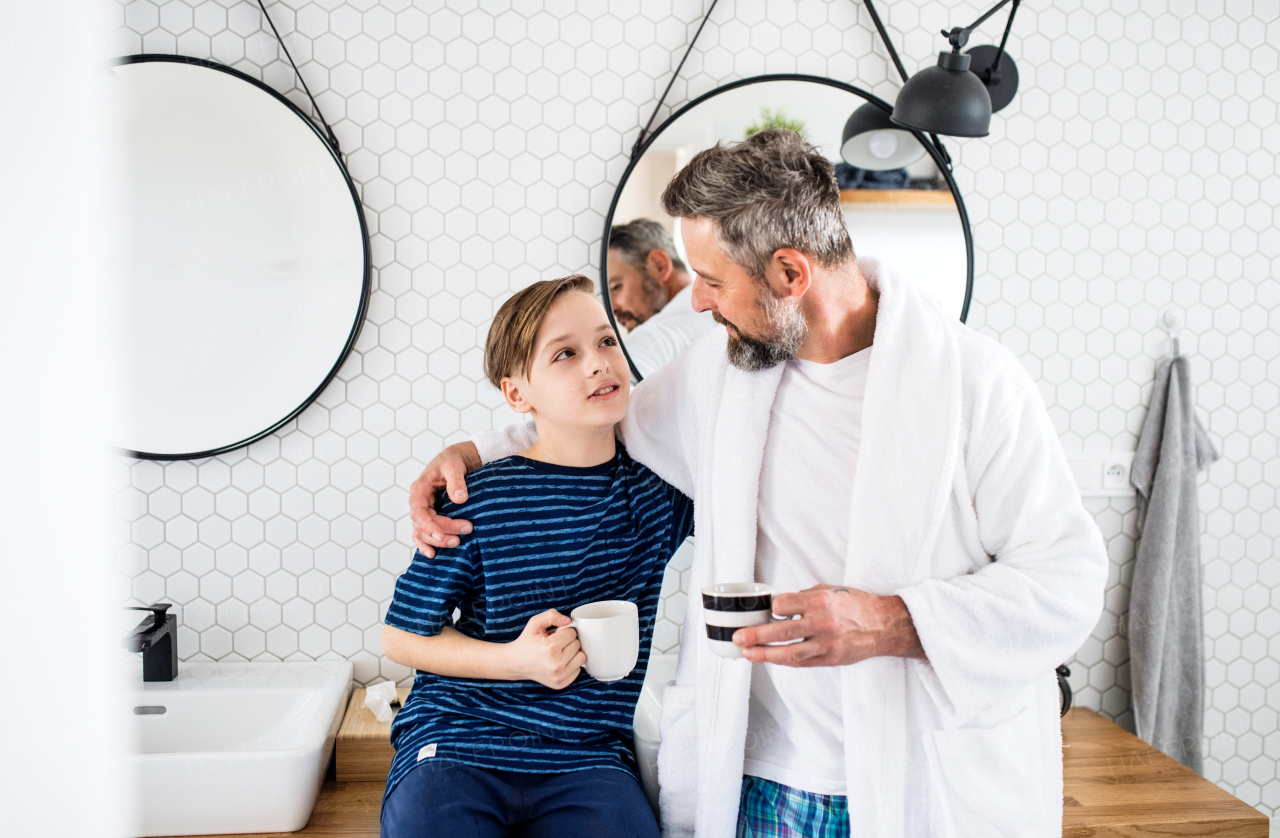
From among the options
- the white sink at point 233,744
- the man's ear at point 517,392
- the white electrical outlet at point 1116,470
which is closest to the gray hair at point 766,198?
the man's ear at point 517,392

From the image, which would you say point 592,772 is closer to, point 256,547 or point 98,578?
point 98,578

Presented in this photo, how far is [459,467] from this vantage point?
49.9 inches

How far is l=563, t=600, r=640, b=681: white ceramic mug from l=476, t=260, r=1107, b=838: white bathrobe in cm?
17

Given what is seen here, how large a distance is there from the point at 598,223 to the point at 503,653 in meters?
0.99

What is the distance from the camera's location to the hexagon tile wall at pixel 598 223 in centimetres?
174

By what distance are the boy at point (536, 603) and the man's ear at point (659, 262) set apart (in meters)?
0.47

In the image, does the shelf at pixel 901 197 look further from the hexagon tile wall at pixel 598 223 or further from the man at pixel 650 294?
the man at pixel 650 294

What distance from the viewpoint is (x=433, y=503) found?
1.26 m

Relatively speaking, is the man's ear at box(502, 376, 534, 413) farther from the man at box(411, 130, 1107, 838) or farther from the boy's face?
the man at box(411, 130, 1107, 838)

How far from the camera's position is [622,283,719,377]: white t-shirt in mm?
1807

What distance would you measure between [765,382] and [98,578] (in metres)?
0.84

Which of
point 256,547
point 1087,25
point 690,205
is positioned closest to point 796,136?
point 690,205

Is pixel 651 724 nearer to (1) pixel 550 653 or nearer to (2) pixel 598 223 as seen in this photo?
(1) pixel 550 653

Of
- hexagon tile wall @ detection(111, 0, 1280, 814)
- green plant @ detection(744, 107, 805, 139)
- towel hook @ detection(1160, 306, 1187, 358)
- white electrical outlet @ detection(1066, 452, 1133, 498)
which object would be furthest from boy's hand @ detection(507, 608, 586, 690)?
towel hook @ detection(1160, 306, 1187, 358)
